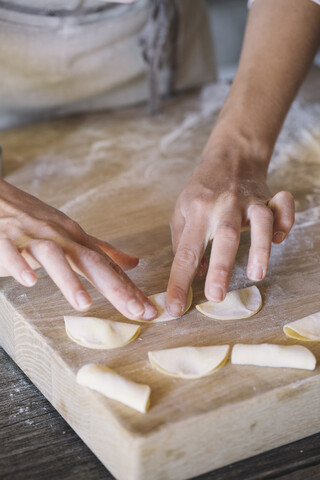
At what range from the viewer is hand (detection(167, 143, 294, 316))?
99 cm

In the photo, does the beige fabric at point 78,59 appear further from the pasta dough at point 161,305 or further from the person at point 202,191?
the pasta dough at point 161,305

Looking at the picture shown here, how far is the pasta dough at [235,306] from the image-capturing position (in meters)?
0.95

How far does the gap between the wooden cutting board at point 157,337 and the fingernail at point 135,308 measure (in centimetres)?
4

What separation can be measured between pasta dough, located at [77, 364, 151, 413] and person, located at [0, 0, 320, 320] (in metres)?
0.10

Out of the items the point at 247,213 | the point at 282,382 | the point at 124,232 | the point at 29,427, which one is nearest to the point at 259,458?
the point at 282,382

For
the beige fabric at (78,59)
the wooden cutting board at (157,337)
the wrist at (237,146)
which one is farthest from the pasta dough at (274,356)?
the beige fabric at (78,59)

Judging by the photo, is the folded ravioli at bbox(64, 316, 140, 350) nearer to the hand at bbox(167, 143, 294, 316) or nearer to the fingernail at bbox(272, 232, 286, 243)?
the hand at bbox(167, 143, 294, 316)

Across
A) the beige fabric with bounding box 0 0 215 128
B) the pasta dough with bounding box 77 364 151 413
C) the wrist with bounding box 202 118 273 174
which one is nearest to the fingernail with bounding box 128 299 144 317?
the pasta dough with bounding box 77 364 151 413

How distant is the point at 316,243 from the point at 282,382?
0.43 meters

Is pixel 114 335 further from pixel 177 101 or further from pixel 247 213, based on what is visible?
pixel 177 101

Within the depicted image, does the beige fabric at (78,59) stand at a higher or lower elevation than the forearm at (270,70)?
lower

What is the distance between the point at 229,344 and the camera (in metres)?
0.89

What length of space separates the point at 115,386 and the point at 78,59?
112 cm

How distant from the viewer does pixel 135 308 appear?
0.89 meters
